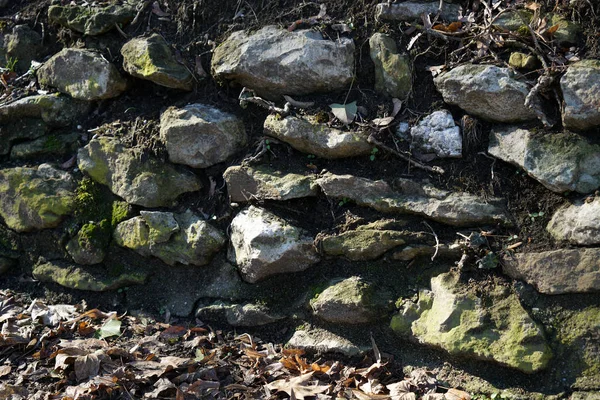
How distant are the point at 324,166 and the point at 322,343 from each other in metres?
1.13

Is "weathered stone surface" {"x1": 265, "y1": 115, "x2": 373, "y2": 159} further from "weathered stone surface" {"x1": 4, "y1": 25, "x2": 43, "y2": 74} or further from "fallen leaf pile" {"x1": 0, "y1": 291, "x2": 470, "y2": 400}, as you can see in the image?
"weathered stone surface" {"x1": 4, "y1": 25, "x2": 43, "y2": 74}

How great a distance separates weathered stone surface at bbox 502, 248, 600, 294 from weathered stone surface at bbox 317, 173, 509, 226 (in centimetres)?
27

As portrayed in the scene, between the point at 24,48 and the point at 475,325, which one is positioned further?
the point at 24,48

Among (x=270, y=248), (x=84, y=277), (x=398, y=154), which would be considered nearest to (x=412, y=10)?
(x=398, y=154)

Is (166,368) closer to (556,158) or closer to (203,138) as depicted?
(203,138)

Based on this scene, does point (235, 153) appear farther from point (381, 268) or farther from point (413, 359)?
point (413, 359)

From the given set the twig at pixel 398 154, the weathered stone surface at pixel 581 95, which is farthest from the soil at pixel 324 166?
the weathered stone surface at pixel 581 95

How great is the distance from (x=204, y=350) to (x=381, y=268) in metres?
1.20

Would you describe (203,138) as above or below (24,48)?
below

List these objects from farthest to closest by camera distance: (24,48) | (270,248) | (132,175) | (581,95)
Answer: (24,48)
(132,175)
(270,248)
(581,95)

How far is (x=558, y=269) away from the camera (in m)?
3.49

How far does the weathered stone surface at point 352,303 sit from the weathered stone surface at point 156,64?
187 cm

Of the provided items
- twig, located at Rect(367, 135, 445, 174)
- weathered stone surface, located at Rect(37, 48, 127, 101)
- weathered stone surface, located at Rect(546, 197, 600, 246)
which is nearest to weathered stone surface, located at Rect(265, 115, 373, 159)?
twig, located at Rect(367, 135, 445, 174)

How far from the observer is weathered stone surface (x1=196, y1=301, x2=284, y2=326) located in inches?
160
